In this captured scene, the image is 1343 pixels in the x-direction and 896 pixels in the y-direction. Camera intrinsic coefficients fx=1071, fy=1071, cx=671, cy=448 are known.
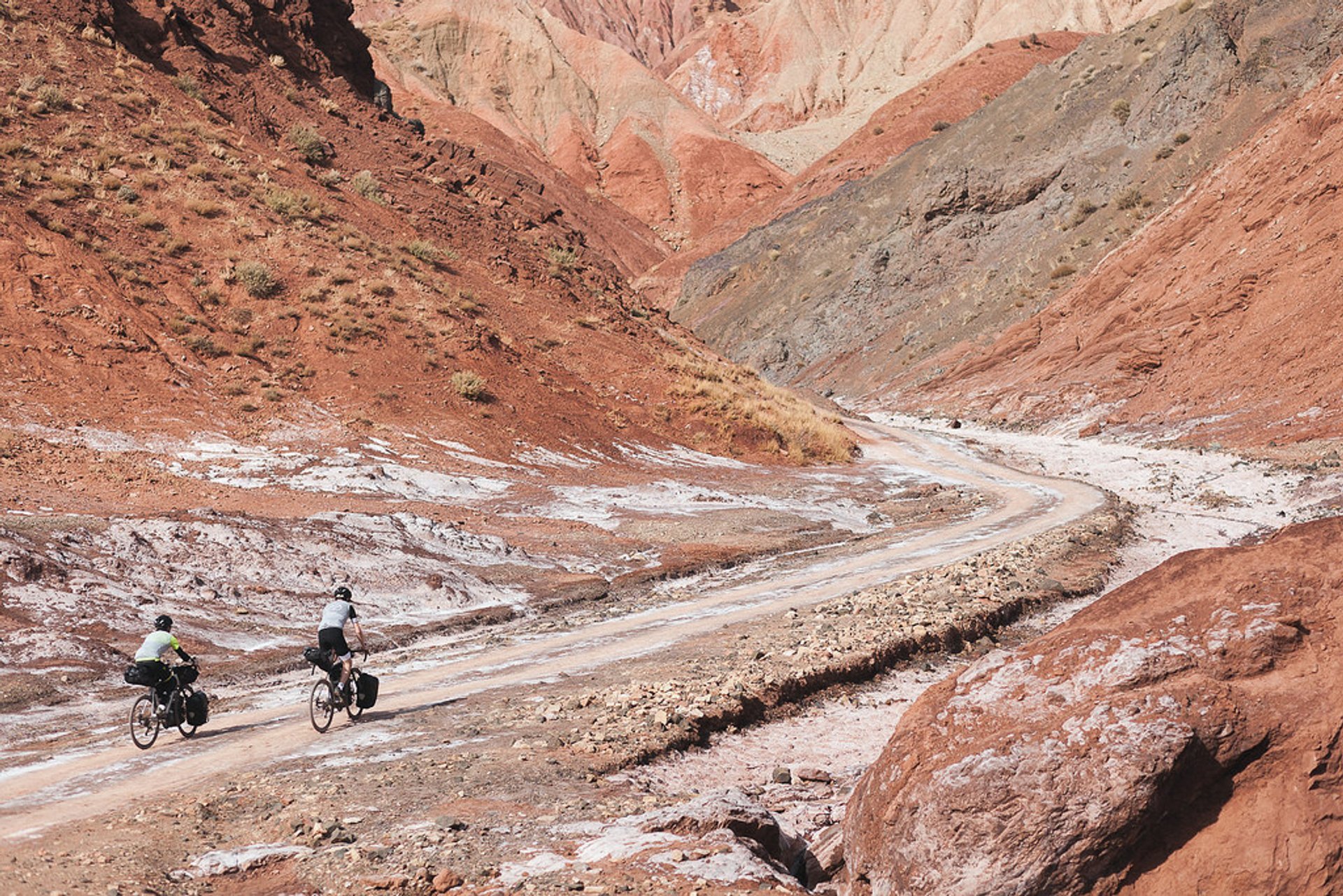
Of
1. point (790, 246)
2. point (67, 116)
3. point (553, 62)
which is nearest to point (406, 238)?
point (67, 116)

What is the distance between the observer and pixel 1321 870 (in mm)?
4984

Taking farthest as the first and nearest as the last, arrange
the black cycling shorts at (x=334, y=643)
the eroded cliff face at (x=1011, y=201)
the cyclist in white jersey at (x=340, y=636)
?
the eroded cliff face at (x=1011, y=201), the black cycling shorts at (x=334, y=643), the cyclist in white jersey at (x=340, y=636)

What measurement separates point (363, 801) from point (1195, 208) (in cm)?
4875

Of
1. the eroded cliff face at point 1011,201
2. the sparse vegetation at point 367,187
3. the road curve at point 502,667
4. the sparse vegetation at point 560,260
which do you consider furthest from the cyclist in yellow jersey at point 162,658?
the eroded cliff face at point 1011,201

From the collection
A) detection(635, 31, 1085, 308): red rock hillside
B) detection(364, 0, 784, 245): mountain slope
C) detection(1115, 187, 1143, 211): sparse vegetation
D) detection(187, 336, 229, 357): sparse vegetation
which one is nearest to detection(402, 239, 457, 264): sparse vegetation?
detection(187, 336, 229, 357): sparse vegetation

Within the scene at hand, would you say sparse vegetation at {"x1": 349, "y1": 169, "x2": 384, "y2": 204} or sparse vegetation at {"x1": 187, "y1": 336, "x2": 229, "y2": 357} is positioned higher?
sparse vegetation at {"x1": 349, "y1": 169, "x2": 384, "y2": 204}

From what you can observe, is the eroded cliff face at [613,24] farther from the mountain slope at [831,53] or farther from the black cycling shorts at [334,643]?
the black cycling shorts at [334,643]

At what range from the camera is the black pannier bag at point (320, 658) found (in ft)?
40.2

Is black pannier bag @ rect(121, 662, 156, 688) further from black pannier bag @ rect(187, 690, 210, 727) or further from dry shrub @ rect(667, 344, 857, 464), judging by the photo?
dry shrub @ rect(667, 344, 857, 464)

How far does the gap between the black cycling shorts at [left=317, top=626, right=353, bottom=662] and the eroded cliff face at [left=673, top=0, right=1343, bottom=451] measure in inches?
1902

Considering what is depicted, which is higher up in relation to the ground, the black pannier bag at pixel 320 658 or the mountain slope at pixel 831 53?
the mountain slope at pixel 831 53

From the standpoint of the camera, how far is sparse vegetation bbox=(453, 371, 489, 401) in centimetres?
3058

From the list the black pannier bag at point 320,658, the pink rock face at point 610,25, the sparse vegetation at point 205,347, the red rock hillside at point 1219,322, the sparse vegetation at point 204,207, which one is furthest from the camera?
the pink rock face at point 610,25

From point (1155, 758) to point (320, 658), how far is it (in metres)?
9.47
